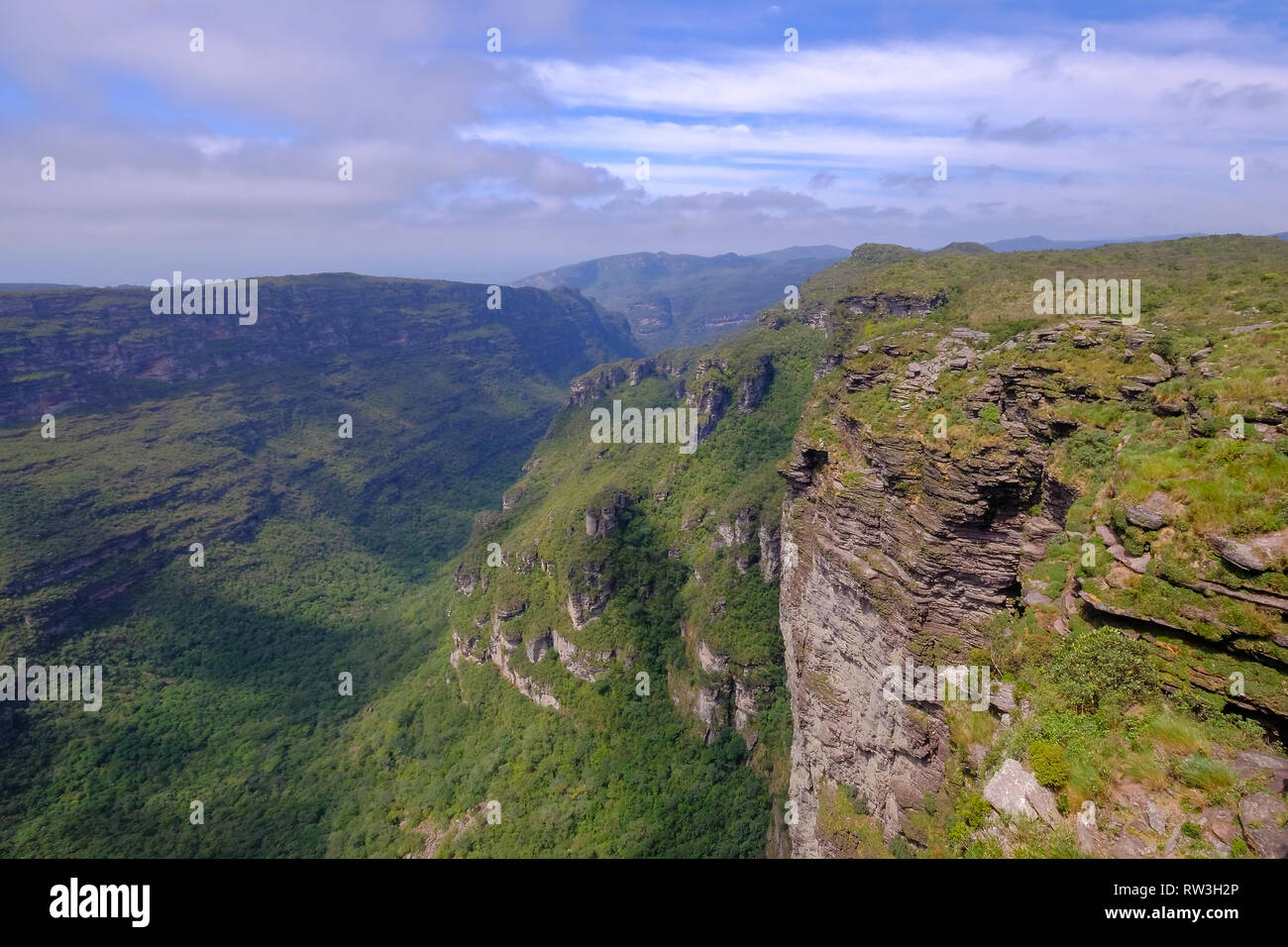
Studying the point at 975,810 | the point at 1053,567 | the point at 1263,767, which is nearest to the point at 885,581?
the point at 1053,567

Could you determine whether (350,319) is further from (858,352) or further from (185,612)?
(858,352)

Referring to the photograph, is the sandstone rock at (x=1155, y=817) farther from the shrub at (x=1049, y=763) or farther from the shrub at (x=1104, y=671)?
the shrub at (x=1104, y=671)

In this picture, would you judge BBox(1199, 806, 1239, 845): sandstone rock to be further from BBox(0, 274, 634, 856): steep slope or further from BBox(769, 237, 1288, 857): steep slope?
BBox(0, 274, 634, 856): steep slope

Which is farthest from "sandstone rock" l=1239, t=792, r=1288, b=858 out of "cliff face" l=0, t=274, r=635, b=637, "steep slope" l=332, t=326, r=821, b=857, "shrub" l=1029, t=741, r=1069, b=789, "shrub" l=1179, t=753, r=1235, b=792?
"cliff face" l=0, t=274, r=635, b=637

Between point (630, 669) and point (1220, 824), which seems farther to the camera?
point (630, 669)

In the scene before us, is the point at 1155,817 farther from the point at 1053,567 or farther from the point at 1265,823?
the point at 1053,567
